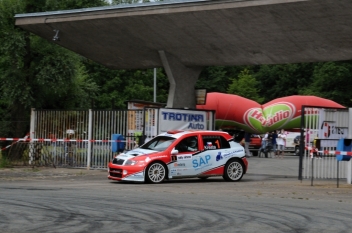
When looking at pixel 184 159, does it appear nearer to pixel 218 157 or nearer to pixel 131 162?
pixel 218 157

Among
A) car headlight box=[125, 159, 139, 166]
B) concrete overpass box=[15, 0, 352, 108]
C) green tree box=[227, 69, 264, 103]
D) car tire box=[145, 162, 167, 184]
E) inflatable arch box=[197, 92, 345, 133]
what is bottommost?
car tire box=[145, 162, 167, 184]

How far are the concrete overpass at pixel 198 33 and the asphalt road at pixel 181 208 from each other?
16.7 ft

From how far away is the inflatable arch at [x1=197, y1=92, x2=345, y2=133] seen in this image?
4494 cm

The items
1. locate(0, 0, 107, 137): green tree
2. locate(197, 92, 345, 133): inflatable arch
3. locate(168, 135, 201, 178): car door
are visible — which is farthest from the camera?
locate(197, 92, 345, 133): inflatable arch

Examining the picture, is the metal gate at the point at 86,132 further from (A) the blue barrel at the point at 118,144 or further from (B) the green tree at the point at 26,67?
(B) the green tree at the point at 26,67

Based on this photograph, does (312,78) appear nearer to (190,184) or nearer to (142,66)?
(142,66)

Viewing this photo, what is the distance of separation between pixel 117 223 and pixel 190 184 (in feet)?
34.3

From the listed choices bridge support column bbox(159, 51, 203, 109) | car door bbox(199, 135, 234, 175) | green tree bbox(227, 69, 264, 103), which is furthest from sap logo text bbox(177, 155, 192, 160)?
green tree bbox(227, 69, 264, 103)

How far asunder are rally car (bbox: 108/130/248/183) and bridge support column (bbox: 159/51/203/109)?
6.08m

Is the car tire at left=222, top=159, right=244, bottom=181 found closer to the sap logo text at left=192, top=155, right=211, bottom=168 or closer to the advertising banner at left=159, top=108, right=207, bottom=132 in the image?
the sap logo text at left=192, top=155, right=211, bottom=168

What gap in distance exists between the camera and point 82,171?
92.0 ft

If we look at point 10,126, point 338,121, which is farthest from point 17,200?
point 10,126

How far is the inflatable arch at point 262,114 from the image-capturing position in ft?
147

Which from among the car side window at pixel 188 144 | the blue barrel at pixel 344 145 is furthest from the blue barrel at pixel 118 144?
the blue barrel at pixel 344 145
